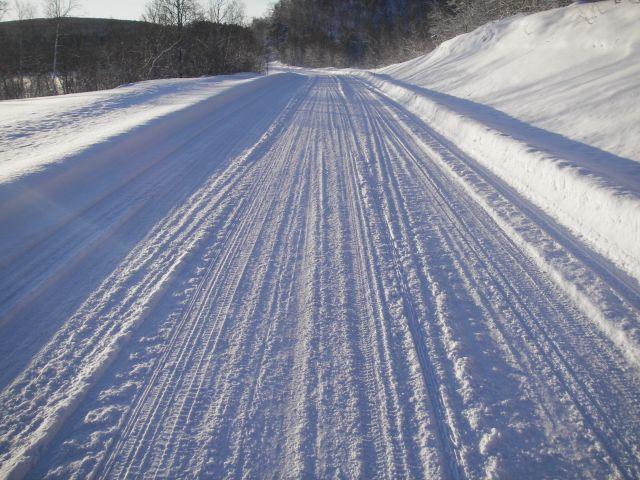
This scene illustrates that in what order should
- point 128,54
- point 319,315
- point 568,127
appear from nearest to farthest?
point 319,315 → point 568,127 → point 128,54

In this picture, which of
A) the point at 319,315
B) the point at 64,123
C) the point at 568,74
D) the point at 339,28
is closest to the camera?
the point at 319,315

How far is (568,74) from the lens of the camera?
9.05m

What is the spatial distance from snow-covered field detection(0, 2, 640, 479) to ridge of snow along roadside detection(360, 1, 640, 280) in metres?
0.04

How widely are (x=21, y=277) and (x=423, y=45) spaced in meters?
34.1

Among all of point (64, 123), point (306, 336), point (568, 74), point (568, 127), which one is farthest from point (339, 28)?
point (306, 336)

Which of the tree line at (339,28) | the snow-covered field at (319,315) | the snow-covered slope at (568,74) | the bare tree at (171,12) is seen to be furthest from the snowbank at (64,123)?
the tree line at (339,28)

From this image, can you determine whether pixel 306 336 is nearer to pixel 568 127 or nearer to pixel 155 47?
pixel 568 127

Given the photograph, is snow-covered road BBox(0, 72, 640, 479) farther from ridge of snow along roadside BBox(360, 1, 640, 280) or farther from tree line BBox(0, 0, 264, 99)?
tree line BBox(0, 0, 264, 99)

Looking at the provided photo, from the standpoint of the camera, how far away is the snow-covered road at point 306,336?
1840 millimetres

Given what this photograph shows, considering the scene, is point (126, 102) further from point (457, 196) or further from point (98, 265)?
point (457, 196)

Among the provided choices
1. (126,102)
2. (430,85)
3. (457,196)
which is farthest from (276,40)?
(457,196)

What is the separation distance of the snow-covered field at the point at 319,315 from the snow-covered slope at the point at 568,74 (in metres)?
0.44

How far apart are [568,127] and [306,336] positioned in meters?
6.85

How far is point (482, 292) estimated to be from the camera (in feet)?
9.75
